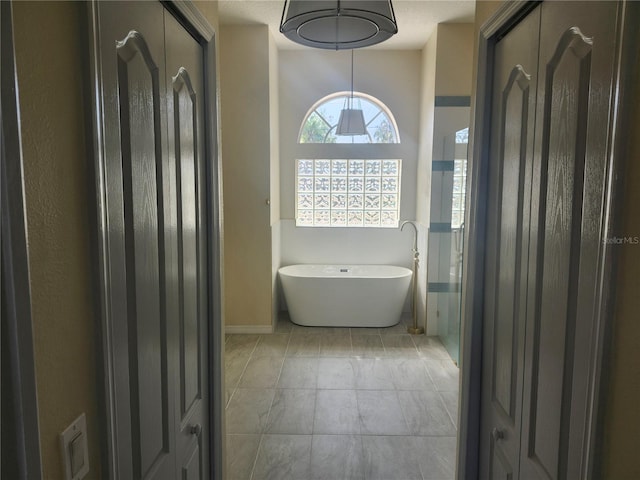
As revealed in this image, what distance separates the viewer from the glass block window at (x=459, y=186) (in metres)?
3.99

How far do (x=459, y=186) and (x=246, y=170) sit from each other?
82.5 inches

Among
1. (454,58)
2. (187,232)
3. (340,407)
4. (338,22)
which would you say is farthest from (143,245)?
(454,58)

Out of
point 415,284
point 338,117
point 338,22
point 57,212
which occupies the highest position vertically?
point 338,117

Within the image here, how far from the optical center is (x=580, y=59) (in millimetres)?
989

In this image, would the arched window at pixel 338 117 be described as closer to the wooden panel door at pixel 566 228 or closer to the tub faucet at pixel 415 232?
the tub faucet at pixel 415 232

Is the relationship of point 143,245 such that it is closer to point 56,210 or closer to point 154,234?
point 154,234

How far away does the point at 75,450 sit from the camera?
0.84m

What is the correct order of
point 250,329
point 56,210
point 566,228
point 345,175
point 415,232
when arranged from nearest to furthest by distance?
1. point 56,210
2. point 566,228
3. point 250,329
4. point 415,232
5. point 345,175

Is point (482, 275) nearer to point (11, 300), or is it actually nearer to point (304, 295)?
point (11, 300)

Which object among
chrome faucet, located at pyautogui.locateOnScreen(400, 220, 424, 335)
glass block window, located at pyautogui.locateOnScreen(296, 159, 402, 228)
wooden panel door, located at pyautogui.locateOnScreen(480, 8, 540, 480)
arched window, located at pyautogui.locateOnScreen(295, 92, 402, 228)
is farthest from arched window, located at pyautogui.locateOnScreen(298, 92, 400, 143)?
wooden panel door, located at pyautogui.locateOnScreen(480, 8, 540, 480)

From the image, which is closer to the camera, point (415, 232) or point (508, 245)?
point (508, 245)

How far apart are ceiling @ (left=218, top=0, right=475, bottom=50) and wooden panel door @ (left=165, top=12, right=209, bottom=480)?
105 inches

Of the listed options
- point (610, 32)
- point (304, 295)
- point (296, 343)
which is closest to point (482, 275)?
point (610, 32)

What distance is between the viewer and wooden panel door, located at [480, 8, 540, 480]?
130 centimetres
